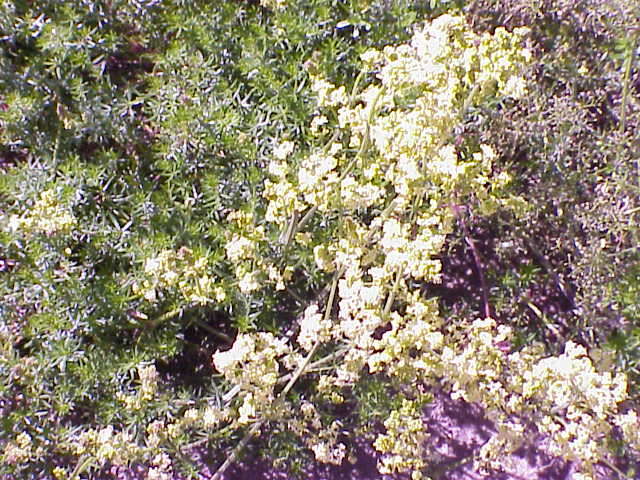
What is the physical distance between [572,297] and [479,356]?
3.84 ft

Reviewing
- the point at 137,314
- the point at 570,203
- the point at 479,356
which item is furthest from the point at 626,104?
the point at 137,314

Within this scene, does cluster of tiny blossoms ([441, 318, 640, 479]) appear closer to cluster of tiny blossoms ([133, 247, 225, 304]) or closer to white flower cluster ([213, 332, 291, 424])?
white flower cluster ([213, 332, 291, 424])

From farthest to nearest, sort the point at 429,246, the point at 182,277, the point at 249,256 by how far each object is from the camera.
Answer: the point at 182,277 → the point at 249,256 → the point at 429,246

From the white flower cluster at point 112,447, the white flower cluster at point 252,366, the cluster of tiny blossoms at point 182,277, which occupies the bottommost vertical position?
the white flower cluster at point 112,447

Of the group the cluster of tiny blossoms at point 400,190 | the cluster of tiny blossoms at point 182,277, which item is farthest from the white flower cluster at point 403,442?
the cluster of tiny blossoms at point 182,277

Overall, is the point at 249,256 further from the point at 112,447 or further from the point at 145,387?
the point at 112,447

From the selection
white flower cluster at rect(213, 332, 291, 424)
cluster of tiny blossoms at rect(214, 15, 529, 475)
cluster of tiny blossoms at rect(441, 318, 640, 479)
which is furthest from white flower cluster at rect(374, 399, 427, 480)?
white flower cluster at rect(213, 332, 291, 424)

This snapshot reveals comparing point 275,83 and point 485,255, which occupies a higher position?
point 275,83

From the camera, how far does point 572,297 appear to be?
A: 9.21 feet

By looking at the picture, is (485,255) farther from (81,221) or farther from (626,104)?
(81,221)

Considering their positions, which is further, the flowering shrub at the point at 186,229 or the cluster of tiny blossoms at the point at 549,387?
the flowering shrub at the point at 186,229

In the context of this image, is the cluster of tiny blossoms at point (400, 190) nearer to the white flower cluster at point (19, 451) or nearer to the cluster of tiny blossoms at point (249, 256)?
the cluster of tiny blossoms at point (249, 256)

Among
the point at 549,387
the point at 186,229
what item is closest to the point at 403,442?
the point at 549,387

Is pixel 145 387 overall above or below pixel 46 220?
below
